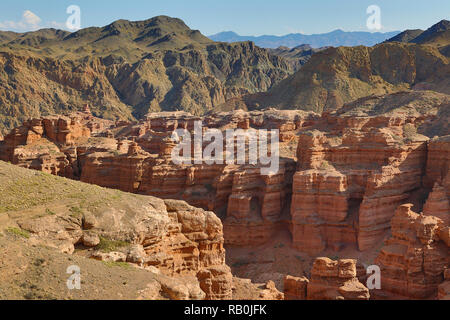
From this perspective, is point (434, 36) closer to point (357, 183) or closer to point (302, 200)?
point (357, 183)

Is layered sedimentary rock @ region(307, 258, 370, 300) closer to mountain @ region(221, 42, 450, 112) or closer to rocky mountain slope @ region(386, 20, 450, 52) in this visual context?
mountain @ region(221, 42, 450, 112)

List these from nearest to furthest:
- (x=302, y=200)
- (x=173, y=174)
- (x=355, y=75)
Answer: (x=302, y=200) → (x=173, y=174) → (x=355, y=75)

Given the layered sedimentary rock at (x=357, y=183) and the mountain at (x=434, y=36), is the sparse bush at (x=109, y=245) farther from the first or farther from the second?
the mountain at (x=434, y=36)

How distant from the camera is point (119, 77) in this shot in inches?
6112

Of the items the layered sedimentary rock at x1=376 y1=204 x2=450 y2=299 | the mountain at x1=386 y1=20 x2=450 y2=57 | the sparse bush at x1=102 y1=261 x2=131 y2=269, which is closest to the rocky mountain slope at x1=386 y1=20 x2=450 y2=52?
the mountain at x1=386 y1=20 x2=450 y2=57

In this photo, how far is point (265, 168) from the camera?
143 ft

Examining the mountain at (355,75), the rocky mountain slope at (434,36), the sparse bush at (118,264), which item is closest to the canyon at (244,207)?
the sparse bush at (118,264)

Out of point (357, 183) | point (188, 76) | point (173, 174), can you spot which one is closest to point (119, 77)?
point (188, 76)

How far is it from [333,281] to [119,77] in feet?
454

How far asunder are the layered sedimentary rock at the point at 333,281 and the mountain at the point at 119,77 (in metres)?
99.1

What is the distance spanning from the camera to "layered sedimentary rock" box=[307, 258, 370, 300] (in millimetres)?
25578
